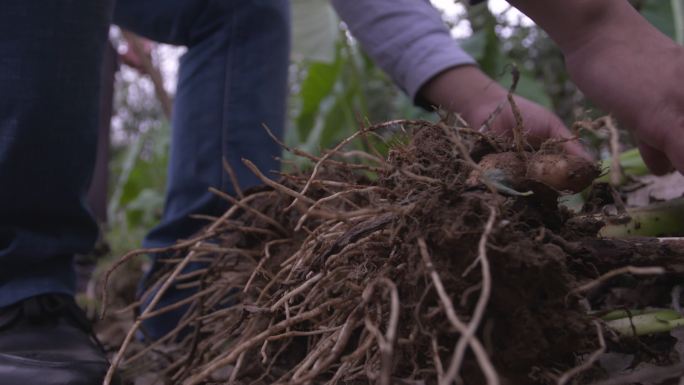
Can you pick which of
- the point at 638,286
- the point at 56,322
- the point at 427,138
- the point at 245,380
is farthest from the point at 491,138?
the point at 56,322

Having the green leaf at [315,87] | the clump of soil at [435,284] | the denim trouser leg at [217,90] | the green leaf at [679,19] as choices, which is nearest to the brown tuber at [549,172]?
the clump of soil at [435,284]

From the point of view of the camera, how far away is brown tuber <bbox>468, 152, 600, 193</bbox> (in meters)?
0.76

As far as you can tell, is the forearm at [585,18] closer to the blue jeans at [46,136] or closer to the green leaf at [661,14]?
the blue jeans at [46,136]

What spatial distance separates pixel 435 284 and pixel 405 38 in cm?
83

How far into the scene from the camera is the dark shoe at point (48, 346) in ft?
2.96

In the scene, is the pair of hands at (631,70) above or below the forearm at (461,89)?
above

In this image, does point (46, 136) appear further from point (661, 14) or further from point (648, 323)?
point (661, 14)

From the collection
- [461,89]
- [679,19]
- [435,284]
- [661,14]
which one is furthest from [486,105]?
[661,14]

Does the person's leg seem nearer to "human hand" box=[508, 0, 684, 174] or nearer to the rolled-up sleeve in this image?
the rolled-up sleeve

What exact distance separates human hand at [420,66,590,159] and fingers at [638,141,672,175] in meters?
0.09

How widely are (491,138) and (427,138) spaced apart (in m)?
0.10

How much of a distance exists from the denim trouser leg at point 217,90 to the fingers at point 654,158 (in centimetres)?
84

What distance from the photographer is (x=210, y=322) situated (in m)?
1.12

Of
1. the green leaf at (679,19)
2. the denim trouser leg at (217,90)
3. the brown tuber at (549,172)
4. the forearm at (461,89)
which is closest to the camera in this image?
the brown tuber at (549,172)
